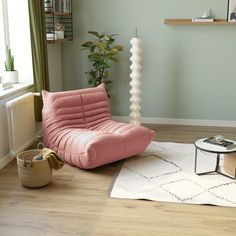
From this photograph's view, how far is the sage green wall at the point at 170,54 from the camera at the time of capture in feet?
15.3

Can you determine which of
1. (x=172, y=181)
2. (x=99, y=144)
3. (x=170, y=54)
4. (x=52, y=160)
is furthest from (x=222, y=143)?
(x=170, y=54)

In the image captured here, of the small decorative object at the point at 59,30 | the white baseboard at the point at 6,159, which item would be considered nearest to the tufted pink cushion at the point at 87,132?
the white baseboard at the point at 6,159

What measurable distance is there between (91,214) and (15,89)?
1736 mm

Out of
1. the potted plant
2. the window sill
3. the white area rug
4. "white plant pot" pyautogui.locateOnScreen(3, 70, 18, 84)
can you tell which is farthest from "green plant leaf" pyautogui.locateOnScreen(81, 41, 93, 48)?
the white area rug

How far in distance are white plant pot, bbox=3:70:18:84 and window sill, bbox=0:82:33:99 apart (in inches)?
2.7

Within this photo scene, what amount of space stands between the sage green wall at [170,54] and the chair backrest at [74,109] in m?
1.13

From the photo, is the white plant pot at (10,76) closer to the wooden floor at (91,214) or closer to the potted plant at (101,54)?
the potted plant at (101,54)

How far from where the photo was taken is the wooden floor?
2.42 meters

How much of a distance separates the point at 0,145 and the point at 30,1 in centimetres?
154

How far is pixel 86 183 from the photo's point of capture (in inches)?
124

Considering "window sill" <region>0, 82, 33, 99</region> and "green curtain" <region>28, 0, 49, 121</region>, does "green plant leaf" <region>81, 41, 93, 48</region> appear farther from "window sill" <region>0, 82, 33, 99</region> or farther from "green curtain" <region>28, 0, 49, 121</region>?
"window sill" <region>0, 82, 33, 99</region>

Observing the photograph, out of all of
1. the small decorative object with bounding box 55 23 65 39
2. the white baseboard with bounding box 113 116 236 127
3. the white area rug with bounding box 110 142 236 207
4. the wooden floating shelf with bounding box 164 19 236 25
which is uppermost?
the wooden floating shelf with bounding box 164 19 236 25

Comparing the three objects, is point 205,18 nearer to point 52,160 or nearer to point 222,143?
point 222,143

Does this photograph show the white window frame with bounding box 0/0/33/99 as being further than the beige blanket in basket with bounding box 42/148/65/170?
Yes
